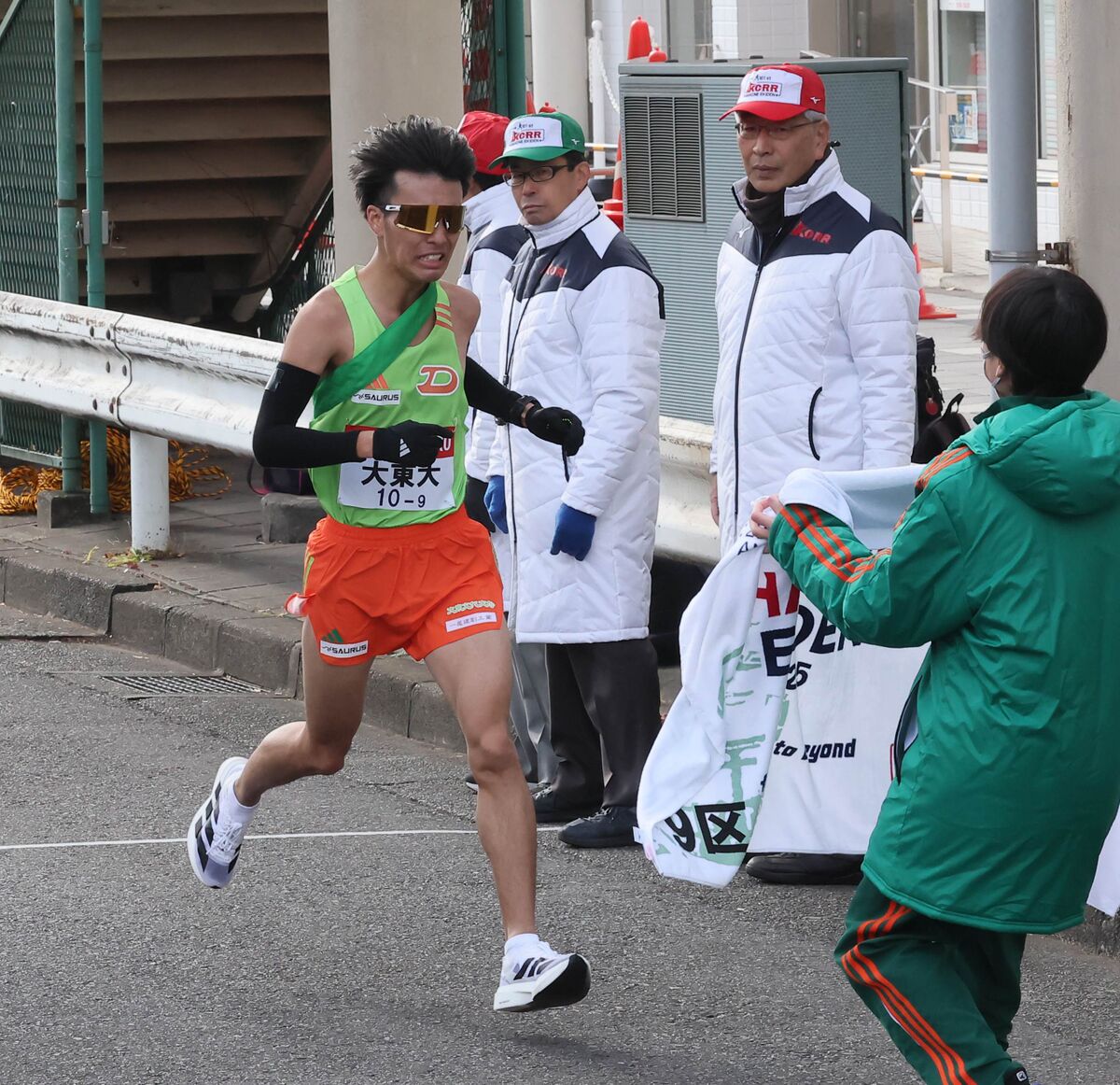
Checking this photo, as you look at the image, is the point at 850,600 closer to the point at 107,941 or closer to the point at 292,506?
the point at 107,941

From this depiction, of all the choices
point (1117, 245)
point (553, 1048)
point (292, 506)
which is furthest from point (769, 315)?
A: point (292, 506)

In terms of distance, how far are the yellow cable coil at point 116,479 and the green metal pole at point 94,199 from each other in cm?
16

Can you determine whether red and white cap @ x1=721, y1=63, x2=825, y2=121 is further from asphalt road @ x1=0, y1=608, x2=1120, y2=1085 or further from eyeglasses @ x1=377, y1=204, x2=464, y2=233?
asphalt road @ x1=0, y1=608, x2=1120, y2=1085

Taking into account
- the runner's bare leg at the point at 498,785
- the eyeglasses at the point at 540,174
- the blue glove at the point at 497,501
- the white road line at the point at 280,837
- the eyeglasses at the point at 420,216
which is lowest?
the white road line at the point at 280,837

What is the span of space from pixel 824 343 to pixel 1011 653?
2.10m

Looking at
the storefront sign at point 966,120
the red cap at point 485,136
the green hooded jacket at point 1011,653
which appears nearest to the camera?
the green hooded jacket at point 1011,653

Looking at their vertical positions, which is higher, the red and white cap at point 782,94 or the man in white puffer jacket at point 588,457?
the red and white cap at point 782,94

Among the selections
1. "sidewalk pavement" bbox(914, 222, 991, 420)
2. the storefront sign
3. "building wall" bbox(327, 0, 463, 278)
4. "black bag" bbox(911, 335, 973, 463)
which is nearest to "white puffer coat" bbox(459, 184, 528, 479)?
"black bag" bbox(911, 335, 973, 463)

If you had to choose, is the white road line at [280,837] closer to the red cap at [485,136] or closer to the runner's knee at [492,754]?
the runner's knee at [492,754]

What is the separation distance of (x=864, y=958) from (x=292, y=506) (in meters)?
6.19

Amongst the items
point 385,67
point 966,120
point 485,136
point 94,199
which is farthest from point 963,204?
point 485,136

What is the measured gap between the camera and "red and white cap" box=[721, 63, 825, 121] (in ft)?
17.9

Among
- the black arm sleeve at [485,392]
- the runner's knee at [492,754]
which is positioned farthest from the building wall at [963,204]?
the runner's knee at [492,754]

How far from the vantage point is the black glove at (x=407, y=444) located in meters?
4.61
